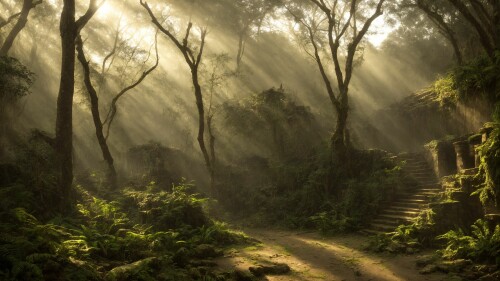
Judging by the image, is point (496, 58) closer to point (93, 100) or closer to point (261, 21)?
point (93, 100)

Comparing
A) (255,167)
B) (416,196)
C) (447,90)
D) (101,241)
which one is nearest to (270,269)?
(101,241)

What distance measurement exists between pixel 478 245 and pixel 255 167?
1764 cm

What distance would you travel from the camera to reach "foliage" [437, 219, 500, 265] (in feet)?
27.9

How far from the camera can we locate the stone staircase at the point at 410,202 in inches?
527

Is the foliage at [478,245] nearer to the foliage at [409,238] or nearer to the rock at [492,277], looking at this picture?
the rock at [492,277]

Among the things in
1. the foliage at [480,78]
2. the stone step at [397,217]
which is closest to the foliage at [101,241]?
the stone step at [397,217]

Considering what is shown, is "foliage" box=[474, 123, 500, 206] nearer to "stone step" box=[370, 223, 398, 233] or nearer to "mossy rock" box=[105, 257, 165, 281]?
"stone step" box=[370, 223, 398, 233]

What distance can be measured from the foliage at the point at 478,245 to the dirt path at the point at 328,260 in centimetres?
104

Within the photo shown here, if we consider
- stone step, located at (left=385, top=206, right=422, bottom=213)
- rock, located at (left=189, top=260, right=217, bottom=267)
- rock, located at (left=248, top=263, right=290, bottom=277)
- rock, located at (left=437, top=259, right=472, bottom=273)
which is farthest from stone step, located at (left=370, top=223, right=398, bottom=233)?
rock, located at (left=189, top=260, right=217, bottom=267)

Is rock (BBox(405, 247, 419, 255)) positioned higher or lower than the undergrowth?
lower

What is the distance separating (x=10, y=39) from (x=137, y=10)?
12653mm

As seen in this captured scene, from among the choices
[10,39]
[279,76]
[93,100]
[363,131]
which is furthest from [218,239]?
[279,76]

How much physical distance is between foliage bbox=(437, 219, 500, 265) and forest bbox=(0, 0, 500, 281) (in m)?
0.05

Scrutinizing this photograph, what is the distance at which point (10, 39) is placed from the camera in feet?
56.7
